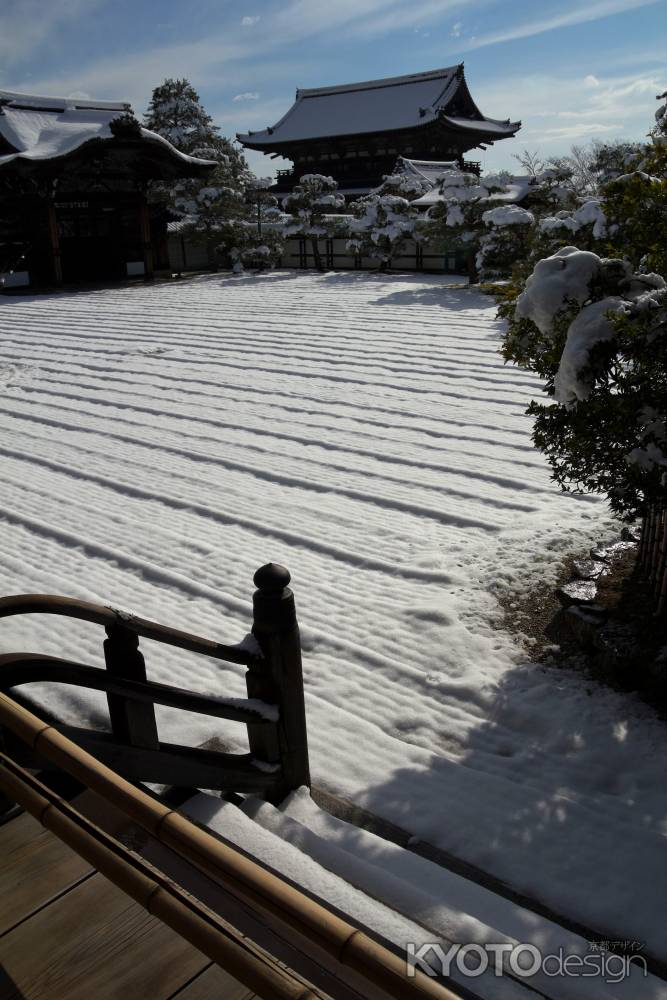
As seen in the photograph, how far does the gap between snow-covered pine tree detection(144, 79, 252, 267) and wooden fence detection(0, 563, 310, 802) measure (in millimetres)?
21503

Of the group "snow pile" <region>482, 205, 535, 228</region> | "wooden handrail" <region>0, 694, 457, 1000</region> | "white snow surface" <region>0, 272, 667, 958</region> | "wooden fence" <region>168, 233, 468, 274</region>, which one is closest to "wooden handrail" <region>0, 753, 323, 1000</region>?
"wooden handrail" <region>0, 694, 457, 1000</region>

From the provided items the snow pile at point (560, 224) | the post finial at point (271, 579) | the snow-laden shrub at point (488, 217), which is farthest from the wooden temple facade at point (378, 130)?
the post finial at point (271, 579)

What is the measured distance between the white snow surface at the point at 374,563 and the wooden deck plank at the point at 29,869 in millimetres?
854

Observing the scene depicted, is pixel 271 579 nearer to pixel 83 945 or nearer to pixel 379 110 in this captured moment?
pixel 83 945

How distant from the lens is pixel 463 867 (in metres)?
2.36

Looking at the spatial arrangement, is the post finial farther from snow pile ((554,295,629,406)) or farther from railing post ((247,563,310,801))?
snow pile ((554,295,629,406))

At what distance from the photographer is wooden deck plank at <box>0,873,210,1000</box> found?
1662mm

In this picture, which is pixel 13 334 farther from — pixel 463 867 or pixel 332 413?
pixel 463 867

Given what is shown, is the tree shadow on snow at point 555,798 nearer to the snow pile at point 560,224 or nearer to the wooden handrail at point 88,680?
the wooden handrail at point 88,680

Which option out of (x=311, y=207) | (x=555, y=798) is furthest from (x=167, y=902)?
(x=311, y=207)

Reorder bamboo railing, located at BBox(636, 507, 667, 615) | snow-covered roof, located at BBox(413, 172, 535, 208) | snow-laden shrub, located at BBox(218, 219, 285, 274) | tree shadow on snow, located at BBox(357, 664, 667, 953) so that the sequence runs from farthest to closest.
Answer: snow-laden shrub, located at BBox(218, 219, 285, 274)
snow-covered roof, located at BBox(413, 172, 535, 208)
bamboo railing, located at BBox(636, 507, 667, 615)
tree shadow on snow, located at BBox(357, 664, 667, 953)

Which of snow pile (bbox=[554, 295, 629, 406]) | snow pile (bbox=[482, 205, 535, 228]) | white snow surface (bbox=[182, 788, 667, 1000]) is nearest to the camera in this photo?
white snow surface (bbox=[182, 788, 667, 1000])

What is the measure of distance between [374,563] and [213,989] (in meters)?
2.95

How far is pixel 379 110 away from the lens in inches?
1152
